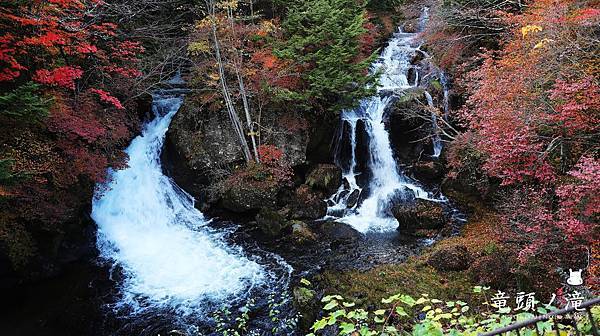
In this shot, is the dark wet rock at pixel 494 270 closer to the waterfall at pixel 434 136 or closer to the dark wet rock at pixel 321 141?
the waterfall at pixel 434 136

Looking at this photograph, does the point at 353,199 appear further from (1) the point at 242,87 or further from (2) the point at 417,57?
(2) the point at 417,57

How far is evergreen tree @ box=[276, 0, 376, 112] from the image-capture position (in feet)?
46.8

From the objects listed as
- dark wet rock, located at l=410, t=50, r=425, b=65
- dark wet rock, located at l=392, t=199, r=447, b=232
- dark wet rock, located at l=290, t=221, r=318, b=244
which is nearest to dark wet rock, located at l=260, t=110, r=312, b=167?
dark wet rock, located at l=290, t=221, r=318, b=244

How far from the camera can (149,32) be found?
1616 cm

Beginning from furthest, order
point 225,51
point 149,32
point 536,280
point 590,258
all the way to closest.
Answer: point 149,32
point 225,51
point 536,280
point 590,258

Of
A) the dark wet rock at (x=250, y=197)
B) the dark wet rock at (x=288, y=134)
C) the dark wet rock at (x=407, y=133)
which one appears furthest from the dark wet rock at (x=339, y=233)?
the dark wet rock at (x=407, y=133)

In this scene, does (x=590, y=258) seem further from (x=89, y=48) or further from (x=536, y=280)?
(x=89, y=48)

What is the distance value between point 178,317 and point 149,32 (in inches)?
480

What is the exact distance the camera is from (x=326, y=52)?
14578 mm

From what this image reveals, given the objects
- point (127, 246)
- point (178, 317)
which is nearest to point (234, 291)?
point (178, 317)

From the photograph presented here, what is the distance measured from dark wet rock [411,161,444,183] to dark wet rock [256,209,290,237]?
5917mm

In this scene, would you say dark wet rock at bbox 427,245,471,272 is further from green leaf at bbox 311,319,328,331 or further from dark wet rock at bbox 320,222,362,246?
green leaf at bbox 311,319,328,331

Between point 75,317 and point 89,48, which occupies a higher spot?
point 89,48

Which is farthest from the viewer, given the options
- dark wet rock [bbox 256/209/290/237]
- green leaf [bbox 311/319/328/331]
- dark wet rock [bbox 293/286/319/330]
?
dark wet rock [bbox 256/209/290/237]
